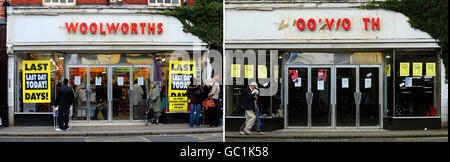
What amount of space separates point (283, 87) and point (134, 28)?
489 cm

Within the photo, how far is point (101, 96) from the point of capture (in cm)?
1355

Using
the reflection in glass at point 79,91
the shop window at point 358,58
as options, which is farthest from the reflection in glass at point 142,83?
the shop window at point 358,58

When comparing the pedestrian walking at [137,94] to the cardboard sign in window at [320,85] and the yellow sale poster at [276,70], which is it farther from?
the cardboard sign in window at [320,85]

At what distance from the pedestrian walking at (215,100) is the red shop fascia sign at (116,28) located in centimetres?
246

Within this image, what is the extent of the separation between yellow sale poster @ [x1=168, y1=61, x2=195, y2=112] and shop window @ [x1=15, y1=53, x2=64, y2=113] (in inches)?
133

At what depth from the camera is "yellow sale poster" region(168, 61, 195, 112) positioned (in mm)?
13359

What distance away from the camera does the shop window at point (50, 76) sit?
42.6ft

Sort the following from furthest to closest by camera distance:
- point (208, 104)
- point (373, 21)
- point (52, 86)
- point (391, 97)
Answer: point (52, 86)
point (208, 104)
point (391, 97)
point (373, 21)

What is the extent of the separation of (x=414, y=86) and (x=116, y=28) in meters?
8.48

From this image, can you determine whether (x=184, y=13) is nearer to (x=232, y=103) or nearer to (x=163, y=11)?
(x=163, y=11)

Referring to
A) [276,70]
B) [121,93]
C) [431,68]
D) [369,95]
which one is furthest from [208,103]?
[431,68]

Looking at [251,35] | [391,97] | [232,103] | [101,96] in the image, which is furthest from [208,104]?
[391,97]

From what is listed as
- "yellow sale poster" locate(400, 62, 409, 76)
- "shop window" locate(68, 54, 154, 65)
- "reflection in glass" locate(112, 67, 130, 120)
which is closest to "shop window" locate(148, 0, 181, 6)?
"shop window" locate(68, 54, 154, 65)

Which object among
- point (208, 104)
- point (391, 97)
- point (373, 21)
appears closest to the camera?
point (373, 21)
